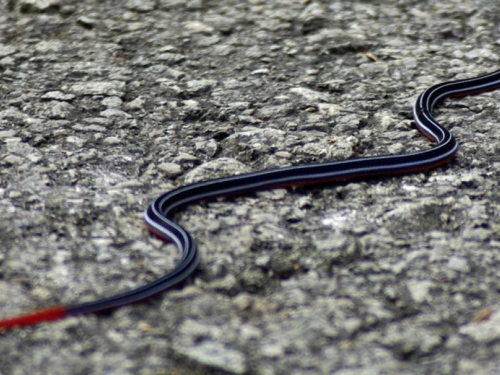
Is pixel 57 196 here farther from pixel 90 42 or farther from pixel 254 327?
pixel 90 42

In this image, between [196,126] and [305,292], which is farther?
[196,126]

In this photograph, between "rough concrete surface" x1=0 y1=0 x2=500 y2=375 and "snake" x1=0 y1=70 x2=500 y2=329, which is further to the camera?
"snake" x1=0 y1=70 x2=500 y2=329

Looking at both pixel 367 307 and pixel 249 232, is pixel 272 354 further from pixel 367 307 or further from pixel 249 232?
pixel 249 232

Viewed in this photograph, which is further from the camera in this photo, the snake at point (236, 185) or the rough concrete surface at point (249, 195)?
the snake at point (236, 185)

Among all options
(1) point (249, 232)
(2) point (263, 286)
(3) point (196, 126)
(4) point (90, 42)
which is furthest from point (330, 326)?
A: (4) point (90, 42)

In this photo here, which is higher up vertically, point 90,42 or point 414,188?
point 90,42

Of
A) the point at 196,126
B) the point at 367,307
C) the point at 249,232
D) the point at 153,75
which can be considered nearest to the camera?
the point at 367,307

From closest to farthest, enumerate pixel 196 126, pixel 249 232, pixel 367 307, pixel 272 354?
pixel 272 354 < pixel 367 307 < pixel 249 232 < pixel 196 126
